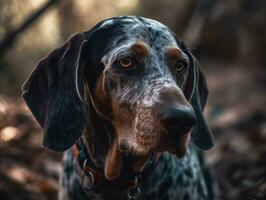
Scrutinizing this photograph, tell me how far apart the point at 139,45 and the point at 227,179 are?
2988 millimetres

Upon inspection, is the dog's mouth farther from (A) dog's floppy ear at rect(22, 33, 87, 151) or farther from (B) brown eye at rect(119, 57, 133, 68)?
(B) brown eye at rect(119, 57, 133, 68)

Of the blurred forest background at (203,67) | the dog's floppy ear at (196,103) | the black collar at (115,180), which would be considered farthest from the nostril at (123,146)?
the blurred forest background at (203,67)

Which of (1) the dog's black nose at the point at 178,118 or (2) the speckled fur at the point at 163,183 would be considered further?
(2) the speckled fur at the point at 163,183

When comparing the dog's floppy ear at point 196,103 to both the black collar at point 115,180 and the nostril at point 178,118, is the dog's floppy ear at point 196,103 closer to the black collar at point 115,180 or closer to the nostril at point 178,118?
the black collar at point 115,180

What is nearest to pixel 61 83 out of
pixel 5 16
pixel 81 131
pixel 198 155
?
pixel 81 131

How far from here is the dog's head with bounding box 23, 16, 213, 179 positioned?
4.59 meters

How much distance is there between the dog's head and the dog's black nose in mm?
98

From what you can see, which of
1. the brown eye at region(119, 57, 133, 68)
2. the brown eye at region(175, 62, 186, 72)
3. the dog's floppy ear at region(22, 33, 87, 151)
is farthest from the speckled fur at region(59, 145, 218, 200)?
the brown eye at region(119, 57, 133, 68)

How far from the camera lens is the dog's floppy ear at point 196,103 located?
5445mm

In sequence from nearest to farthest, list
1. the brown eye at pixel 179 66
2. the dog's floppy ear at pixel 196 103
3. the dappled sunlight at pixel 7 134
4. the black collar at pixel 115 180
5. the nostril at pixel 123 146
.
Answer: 1. the nostril at pixel 123 146
2. the brown eye at pixel 179 66
3. the black collar at pixel 115 180
4. the dog's floppy ear at pixel 196 103
5. the dappled sunlight at pixel 7 134

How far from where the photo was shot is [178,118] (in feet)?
13.9

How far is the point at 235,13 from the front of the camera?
14.3m

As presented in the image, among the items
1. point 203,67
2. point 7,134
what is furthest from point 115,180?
point 203,67

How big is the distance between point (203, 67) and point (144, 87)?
9704mm
